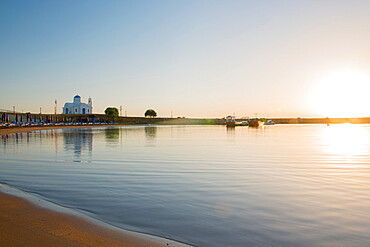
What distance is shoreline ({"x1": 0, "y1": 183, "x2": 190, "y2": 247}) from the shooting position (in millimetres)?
5125

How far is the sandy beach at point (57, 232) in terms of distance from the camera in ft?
16.7

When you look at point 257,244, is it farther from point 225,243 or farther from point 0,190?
point 0,190

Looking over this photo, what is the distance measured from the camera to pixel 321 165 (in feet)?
55.5

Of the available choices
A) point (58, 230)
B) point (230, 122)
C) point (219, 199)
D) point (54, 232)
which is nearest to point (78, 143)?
point (219, 199)

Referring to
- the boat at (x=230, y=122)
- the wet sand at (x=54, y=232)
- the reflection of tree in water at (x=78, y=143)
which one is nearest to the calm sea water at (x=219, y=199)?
the wet sand at (x=54, y=232)

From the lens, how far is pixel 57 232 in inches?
219

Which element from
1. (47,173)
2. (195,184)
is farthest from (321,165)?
(47,173)

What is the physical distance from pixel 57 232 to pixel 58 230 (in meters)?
0.12

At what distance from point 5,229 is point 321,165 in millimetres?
Answer: 16634

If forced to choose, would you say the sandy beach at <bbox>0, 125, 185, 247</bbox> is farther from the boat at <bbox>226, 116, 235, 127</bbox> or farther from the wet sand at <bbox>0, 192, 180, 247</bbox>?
the boat at <bbox>226, 116, 235, 127</bbox>

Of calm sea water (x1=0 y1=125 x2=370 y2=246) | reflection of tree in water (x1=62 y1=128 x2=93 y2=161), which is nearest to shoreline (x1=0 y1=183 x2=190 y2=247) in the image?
calm sea water (x1=0 y1=125 x2=370 y2=246)

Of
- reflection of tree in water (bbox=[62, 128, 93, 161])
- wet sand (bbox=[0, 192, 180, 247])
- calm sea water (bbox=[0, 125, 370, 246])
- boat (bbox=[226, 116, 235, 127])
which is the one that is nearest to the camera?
wet sand (bbox=[0, 192, 180, 247])

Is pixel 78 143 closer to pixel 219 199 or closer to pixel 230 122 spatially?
pixel 219 199

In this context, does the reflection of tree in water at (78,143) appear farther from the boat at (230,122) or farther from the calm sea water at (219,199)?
the boat at (230,122)
